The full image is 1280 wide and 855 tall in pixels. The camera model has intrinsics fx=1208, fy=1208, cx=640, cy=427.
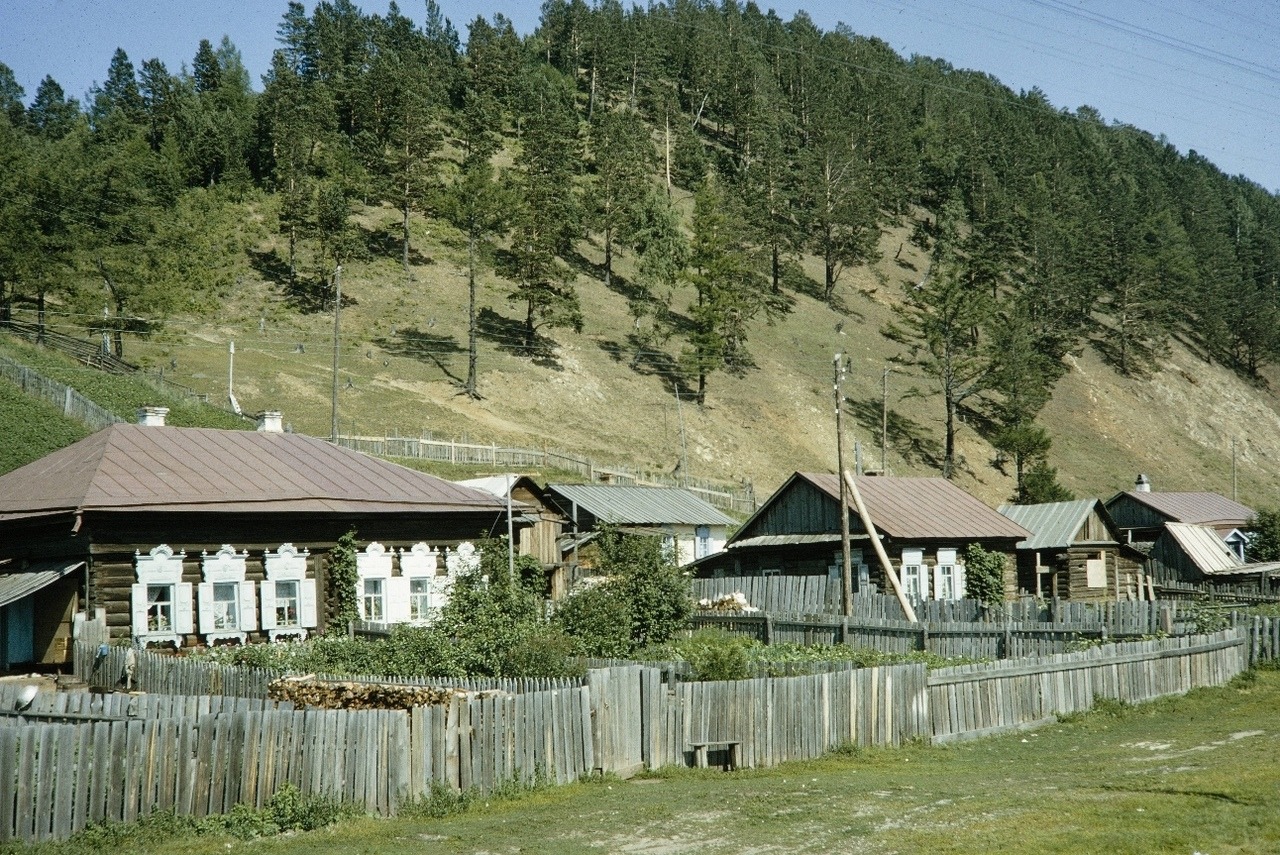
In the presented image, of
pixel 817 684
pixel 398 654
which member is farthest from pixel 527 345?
pixel 817 684

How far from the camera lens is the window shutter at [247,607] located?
105ft

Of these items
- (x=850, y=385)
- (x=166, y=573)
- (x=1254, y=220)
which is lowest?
(x=166, y=573)

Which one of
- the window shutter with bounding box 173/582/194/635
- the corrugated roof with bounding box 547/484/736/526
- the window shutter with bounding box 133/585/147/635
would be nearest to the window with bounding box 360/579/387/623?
the window shutter with bounding box 173/582/194/635

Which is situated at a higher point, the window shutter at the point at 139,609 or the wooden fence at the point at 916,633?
the window shutter at the point at 139,609

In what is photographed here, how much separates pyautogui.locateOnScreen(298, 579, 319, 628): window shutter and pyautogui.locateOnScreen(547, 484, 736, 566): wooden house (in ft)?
50.8

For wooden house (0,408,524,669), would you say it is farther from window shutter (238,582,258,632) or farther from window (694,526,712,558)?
window (694,526,712,558)

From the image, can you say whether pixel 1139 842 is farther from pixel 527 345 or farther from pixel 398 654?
pixel 527 345

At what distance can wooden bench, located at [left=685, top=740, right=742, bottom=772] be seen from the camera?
58.5 ft

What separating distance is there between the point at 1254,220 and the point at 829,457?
4682 inches

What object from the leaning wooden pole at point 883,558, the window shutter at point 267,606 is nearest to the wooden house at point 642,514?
the leaning wooden pole at point 883,558

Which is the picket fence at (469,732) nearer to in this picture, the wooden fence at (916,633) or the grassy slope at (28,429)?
the wooden fence at (916,633)

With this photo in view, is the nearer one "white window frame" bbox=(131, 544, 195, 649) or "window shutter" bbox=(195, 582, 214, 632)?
"white window frame" bbox=(131, 544, 195, 649)

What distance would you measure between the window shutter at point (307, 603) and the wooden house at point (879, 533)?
18136mm

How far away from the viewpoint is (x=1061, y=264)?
117 meters
